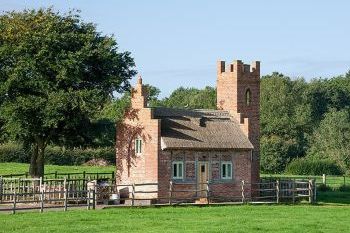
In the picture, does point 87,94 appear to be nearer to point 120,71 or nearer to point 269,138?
point 120,71

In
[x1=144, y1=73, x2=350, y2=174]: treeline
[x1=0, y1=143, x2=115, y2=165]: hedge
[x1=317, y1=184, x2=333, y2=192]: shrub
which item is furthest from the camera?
[x1=144, y1=73, x2=350, y2=174]: treeline

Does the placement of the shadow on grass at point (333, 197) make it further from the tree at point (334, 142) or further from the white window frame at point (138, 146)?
the tree at point (334, 142)

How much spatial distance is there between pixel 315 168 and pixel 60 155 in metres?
27.9

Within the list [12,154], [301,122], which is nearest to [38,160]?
[12,154]

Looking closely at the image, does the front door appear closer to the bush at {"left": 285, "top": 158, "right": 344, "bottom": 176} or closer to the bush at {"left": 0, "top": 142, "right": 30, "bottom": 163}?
the bush at {"left": 285, "top": 158, "right": 344, "bottom": 176}

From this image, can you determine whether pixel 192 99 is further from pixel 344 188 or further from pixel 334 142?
pixel 344 188

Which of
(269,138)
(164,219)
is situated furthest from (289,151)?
(164,219)

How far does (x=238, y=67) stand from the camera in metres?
53.5

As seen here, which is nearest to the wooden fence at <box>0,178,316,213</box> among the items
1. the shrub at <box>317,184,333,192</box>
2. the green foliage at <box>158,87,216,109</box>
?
the shrub at <box>317,184,333,192</box>

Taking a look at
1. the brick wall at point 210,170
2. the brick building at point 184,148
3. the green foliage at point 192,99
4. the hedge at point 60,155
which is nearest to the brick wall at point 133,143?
the brick building at point 184,148

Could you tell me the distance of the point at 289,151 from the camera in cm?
9769

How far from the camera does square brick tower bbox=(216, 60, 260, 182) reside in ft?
173

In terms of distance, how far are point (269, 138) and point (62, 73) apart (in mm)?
56083

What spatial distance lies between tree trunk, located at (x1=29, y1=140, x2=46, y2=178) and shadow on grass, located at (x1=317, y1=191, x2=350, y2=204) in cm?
1754
